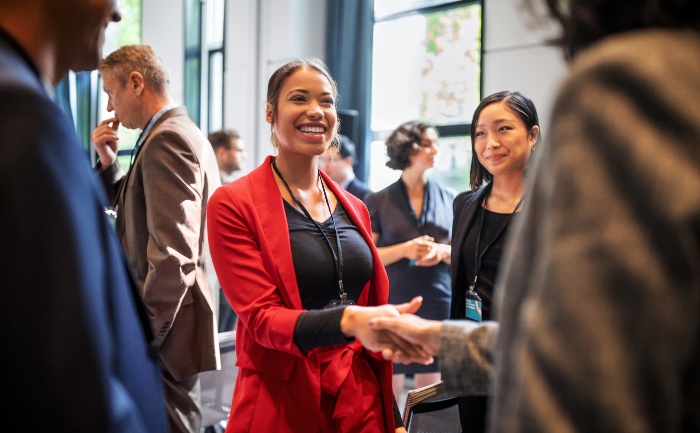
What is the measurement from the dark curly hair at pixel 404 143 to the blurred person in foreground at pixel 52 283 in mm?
3579

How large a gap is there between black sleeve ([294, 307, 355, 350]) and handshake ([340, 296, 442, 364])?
0.06ft

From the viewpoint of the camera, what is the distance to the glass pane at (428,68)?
18.1 ft

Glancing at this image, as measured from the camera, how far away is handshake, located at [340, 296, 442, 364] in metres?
1.29

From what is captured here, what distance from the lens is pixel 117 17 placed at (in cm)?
102

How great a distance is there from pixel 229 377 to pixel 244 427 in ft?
4.63

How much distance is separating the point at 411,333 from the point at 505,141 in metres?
1.36

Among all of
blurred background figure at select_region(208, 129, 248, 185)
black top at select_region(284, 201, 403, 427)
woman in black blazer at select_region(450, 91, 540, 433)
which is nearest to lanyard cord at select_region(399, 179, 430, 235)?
woman in black blazer at select_region(450, 91, 540, 433)

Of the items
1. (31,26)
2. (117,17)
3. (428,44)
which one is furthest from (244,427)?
(428,44)

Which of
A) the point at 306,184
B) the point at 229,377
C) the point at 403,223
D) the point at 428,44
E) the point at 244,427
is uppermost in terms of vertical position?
the point at 428,44

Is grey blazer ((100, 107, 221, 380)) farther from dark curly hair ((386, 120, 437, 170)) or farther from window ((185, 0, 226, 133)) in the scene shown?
window ((185, 0, 226, 133))

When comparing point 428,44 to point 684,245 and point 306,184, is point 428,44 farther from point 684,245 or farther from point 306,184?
point 684,245

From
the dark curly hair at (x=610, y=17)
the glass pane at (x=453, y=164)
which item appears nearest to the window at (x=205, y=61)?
the glass pane at (x=453, y=164)

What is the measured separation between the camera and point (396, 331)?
1.39m

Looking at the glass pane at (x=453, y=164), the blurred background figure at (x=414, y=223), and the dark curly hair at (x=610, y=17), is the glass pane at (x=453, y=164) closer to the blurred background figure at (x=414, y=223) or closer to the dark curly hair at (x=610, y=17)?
the blurred background figure at (x=414, y=223)
